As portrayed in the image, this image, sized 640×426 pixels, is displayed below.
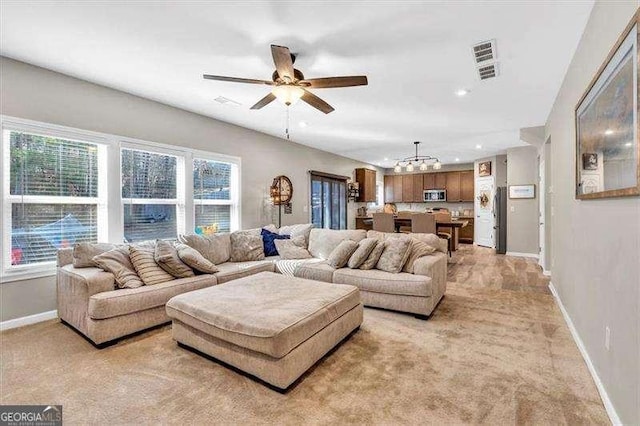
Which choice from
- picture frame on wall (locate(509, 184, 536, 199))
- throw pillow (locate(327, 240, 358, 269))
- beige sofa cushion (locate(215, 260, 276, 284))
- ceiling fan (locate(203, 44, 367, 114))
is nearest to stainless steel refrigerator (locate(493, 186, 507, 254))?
picture frame on wall (locate(509, 184, 536, 199))

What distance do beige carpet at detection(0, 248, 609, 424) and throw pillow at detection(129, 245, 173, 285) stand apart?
1.76 ft

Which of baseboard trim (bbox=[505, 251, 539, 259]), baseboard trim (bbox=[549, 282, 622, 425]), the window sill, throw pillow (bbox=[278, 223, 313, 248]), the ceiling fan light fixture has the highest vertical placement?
the ceiling fan light fixture

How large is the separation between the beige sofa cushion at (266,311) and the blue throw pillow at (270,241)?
5.69ft

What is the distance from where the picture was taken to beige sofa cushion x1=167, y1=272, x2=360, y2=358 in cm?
196

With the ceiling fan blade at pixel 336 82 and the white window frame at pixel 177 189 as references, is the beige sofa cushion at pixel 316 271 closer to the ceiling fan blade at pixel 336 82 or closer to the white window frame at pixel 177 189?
the white window frame at pixel 177 189

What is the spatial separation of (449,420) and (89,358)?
265 centimetres

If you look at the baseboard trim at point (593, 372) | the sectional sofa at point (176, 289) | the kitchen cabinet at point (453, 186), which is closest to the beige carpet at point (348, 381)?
the baseboard trim at point (593, 372)

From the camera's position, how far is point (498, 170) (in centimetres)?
820

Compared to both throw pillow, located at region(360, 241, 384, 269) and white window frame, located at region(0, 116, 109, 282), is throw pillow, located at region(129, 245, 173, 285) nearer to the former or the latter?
white window frame, located at region(0, 116, 109, 282)

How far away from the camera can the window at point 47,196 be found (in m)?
3.02

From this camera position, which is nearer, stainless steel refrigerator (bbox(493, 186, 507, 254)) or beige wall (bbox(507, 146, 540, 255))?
beige wall (bbox(507, 146, 540, 255))

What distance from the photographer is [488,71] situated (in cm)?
316

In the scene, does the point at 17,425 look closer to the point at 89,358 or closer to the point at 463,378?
the point at 89,358

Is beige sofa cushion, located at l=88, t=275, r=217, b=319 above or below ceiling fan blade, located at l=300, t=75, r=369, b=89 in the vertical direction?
below
